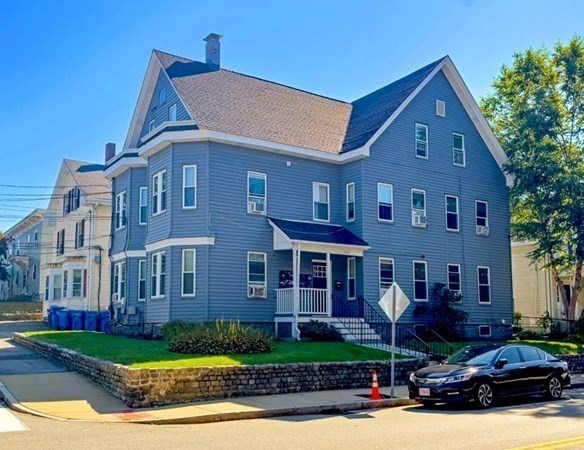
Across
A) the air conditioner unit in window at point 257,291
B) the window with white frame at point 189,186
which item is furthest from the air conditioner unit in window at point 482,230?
the window with white frame at point 189,186

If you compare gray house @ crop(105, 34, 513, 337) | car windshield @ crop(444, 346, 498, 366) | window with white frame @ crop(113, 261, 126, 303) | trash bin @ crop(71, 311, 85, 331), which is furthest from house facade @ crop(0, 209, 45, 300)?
car windshield @ crop(444, 346, 498, 366)

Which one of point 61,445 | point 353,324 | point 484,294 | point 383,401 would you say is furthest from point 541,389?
point 484,294

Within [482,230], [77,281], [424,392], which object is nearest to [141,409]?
[424,392]

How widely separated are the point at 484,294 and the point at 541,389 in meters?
14.0

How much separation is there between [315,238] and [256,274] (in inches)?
104

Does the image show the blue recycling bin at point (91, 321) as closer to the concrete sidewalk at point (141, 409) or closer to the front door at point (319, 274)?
the front door at point (319, 274)

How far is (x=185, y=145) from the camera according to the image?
2427 centimetres

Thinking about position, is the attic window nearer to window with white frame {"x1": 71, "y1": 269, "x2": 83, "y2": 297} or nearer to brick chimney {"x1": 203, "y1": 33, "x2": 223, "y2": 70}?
brick chimney {"x1": 203, "y1": 33, "x2": 223, "y2": 70}

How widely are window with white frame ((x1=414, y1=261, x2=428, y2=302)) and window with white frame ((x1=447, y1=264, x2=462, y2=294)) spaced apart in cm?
147

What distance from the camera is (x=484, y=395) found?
14836mm

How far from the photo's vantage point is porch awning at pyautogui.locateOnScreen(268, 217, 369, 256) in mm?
23734

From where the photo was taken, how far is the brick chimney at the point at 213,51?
29172 mm

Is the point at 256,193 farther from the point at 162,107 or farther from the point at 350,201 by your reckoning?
the point at 162,107

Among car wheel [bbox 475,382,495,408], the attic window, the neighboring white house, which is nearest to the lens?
car wheel [bbox 475,382,495,408]
